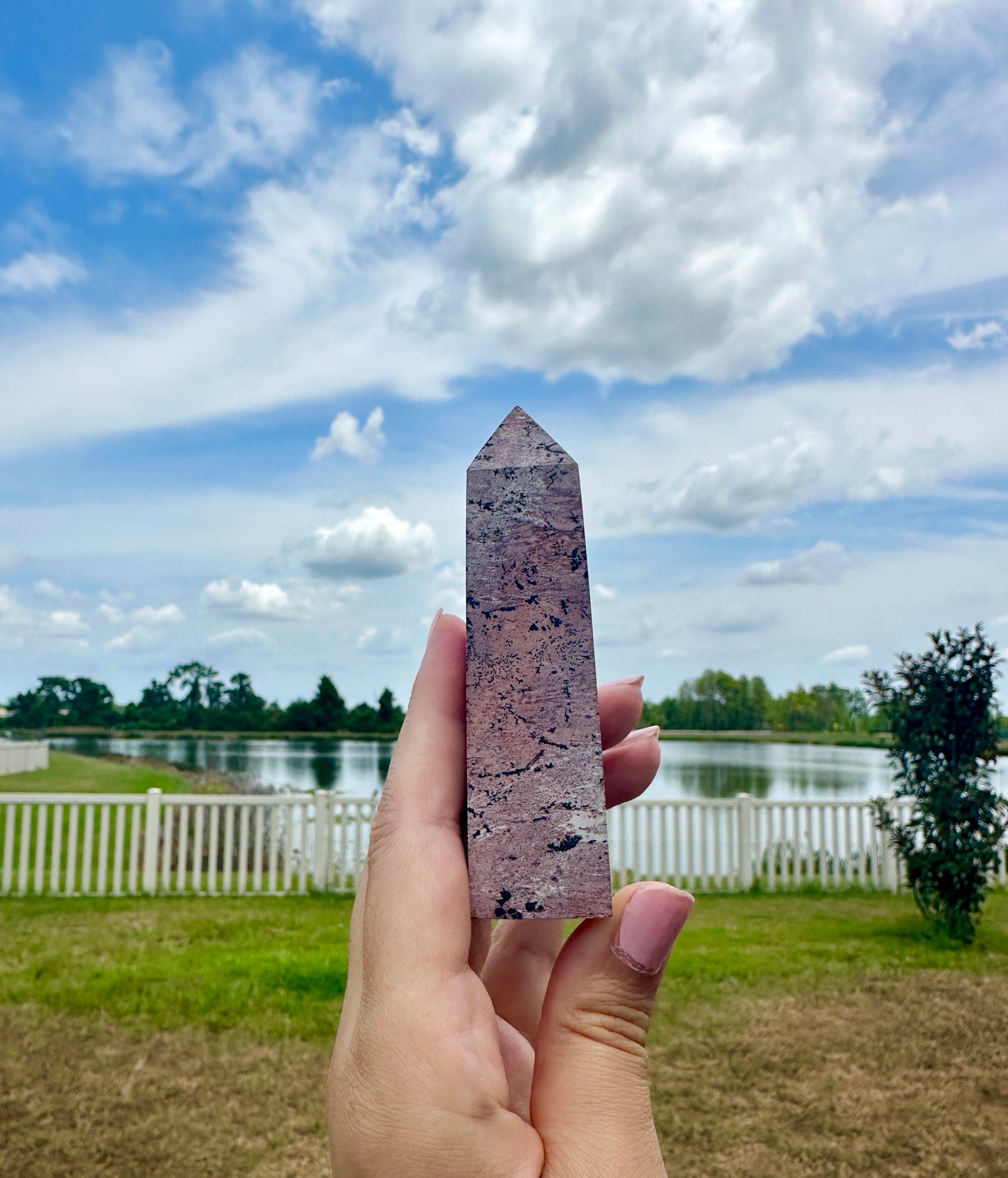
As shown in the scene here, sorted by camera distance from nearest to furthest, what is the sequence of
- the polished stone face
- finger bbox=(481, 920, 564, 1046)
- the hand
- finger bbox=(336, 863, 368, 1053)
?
1. the hand
2. finger bbox=(336, 863, 368, 1053)
3. the polished stone face
4. finger bbox=(481, 920, 564, 1046)

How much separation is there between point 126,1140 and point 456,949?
12.9 ft

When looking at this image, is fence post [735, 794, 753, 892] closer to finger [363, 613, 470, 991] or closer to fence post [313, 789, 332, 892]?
fence post [313, 789, 332, 892]

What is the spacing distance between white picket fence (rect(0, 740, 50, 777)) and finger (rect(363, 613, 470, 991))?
65.8 ft

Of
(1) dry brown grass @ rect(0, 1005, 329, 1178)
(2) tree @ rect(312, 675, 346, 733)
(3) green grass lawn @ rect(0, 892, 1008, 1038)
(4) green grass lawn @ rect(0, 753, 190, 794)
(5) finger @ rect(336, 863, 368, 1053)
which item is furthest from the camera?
(2) tree @ rect(312, 675, 346, 733)

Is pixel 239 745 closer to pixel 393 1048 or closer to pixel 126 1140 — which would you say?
pixel 126 1140

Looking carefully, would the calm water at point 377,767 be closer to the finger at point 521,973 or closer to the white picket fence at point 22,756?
the white picket fence at point 22,756

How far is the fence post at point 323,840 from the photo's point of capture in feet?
31.0

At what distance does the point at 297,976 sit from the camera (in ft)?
19.4

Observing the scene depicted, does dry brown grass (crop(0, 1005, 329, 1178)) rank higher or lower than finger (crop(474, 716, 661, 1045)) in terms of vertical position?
lower

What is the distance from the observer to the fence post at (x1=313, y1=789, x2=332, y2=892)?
9.46 meters

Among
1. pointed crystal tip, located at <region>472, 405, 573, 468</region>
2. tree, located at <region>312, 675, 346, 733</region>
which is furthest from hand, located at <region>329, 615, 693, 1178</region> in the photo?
tree, located at <region>312, 675, 346, 733</region>

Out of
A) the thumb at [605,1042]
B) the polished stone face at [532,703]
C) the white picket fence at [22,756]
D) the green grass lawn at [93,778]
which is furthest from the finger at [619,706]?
the white picket fence at [22,756]

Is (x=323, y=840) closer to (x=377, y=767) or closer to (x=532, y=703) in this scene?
(x=532, y=703)

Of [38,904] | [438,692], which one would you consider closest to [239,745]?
[38,904]
